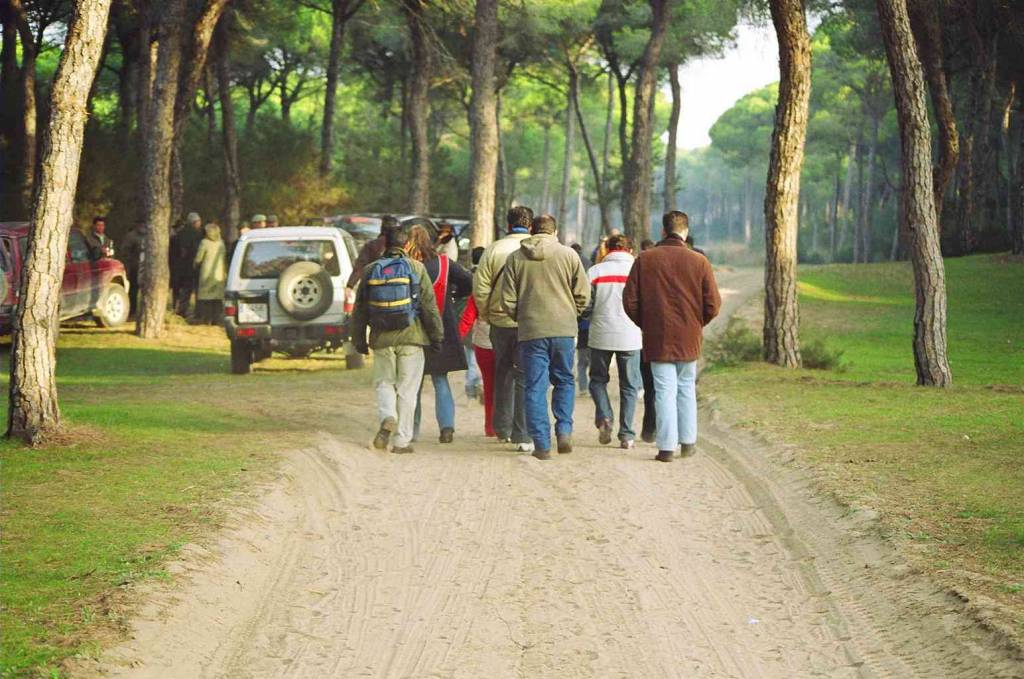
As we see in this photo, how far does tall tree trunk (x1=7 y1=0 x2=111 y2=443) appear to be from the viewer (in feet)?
36.8

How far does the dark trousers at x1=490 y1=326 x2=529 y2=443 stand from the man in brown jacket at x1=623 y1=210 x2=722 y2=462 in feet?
3.62


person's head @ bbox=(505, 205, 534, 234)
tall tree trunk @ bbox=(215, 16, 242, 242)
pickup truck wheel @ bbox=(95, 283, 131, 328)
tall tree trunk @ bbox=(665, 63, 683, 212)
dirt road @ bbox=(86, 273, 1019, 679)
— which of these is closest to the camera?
dirt road @ bbox=(86, 273, 1019, 679)

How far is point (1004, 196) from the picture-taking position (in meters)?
55.3

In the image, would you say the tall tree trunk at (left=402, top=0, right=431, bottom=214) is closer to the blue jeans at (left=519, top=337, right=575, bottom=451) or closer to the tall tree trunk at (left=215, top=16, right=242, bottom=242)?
the tall tree trunk at (left=215, top=16, right=242, bottom=242)

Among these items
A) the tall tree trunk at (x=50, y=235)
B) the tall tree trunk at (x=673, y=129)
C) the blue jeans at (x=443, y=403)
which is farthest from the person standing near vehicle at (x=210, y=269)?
the tall tree trunk at (x=673, y=129)

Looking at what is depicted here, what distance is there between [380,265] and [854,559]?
5.32 m

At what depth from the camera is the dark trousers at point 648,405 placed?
13.2 metres

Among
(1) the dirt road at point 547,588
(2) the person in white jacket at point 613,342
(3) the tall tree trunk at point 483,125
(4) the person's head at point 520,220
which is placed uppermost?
(3) the tall tree trunk at point 483,125

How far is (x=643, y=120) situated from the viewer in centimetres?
4062

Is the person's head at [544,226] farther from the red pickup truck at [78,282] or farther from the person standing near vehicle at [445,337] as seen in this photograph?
the red pickup truck at [78,282]

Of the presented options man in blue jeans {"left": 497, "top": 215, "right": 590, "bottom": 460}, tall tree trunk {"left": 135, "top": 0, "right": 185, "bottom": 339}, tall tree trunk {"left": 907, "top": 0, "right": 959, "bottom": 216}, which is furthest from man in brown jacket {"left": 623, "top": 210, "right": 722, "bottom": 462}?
tall tree trunk {"left": 135, "top": 0, "right": 185, "bottom": 339}

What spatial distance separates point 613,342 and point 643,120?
28558 mm

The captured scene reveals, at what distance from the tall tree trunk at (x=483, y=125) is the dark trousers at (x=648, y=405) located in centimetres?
1146

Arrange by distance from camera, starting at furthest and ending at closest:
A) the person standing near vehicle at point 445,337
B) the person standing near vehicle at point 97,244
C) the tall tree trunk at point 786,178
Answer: the person standing near vehicle at point 97,244, the tall tree trunk at point 786,178, the person standing near vehicle at point 445,337
